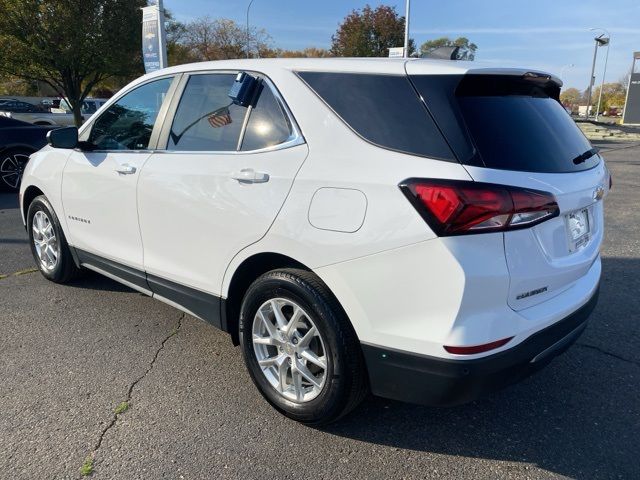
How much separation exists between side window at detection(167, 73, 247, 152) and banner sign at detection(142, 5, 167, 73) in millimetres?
8901

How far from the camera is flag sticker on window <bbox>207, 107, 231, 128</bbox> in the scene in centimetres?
283

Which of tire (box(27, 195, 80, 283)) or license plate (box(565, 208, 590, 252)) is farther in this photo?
tire (box(27, 195, 80, 283))

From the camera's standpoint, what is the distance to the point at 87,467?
7.43 ft

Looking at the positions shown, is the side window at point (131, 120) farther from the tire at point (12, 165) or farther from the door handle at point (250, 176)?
the tire at point (12, 165)

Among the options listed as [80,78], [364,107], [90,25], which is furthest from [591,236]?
[80,78]

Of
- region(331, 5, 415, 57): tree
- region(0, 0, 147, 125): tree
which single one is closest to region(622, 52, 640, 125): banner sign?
region(331, 5, 415, 57): tree

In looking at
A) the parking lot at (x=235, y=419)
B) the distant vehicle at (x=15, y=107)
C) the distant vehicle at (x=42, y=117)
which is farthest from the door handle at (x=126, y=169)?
the distant vehicle at (x=15, y=107)

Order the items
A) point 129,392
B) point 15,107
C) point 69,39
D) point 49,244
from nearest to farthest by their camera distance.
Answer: point 129,392 < point 49,244 < point 69,39 < point 15,107

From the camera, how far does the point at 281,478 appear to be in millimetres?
2213

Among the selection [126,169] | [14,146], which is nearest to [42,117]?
[14,146]

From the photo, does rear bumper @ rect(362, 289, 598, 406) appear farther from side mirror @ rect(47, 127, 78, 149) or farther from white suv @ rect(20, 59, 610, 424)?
side mirror @ rect(47, 127, 78, 149)

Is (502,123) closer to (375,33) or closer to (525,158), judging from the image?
(525,158)

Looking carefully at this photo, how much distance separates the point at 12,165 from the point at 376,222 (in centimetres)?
902

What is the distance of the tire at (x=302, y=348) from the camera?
226 cm
